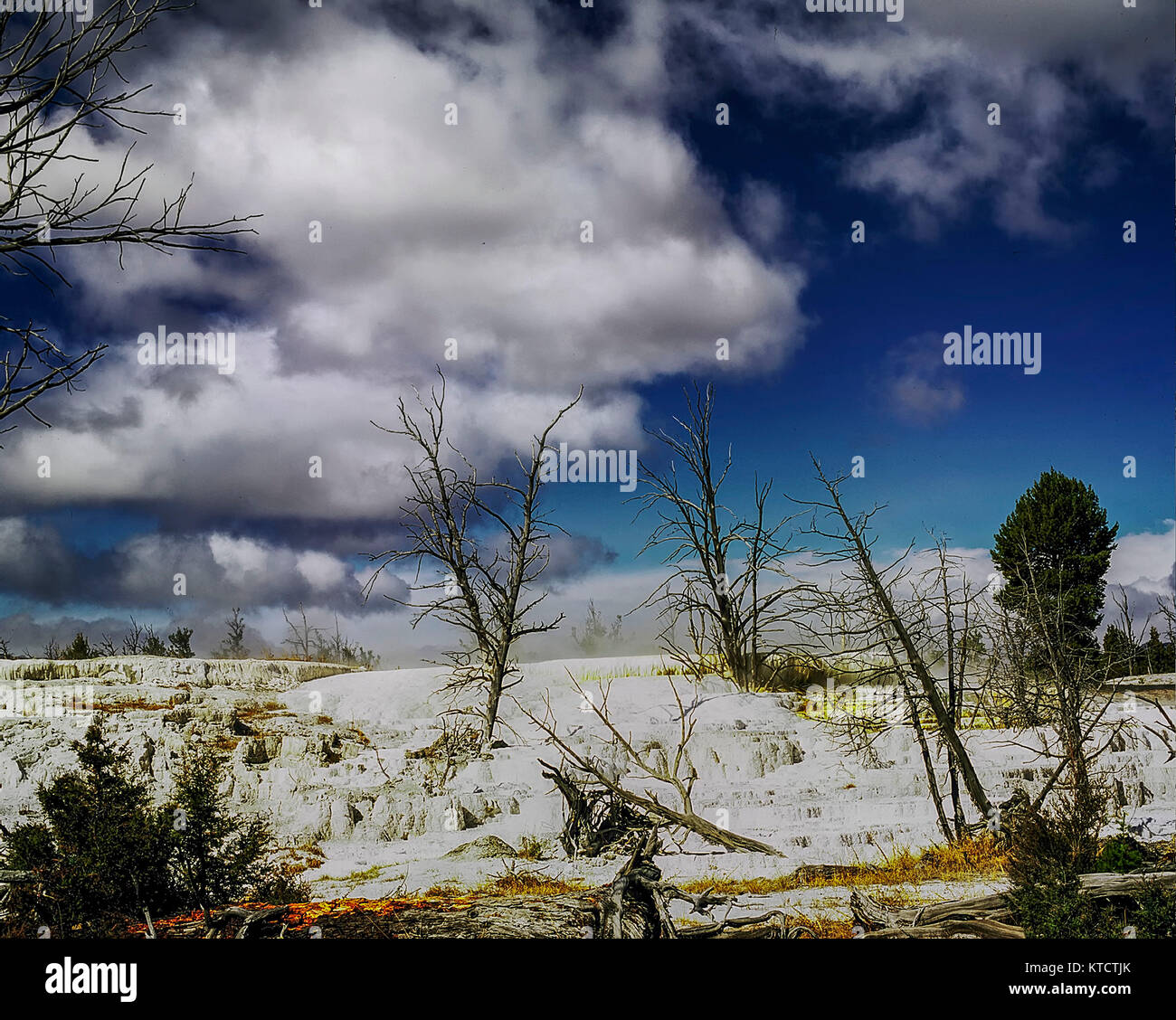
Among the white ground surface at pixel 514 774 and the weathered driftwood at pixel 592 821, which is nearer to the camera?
the white ground surface at pixel 514 774

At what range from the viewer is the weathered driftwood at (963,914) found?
586 centimetres

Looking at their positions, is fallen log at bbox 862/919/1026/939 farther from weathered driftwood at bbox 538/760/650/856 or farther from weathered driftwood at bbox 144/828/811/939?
weathered driftwood at bbox 538/760/650/856

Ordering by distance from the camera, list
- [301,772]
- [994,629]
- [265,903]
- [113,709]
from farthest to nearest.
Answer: [113,709], [301,772], [994,629], [265,903]

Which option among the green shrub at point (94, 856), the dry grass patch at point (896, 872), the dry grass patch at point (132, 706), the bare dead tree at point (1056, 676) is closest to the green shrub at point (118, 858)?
the green shrub at point (94, 856)

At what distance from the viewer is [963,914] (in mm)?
6043

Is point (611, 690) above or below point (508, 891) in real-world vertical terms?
above

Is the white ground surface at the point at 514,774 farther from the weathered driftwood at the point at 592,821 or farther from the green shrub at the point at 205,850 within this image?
the green shrub at the point at 205,850
